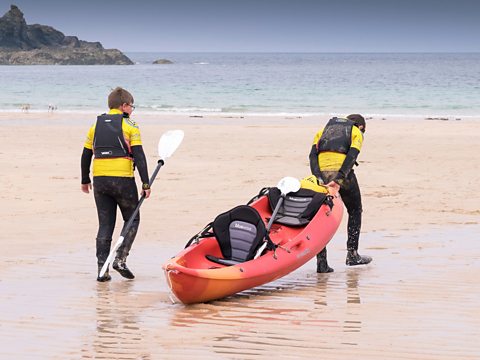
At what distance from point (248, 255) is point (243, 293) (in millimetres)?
358

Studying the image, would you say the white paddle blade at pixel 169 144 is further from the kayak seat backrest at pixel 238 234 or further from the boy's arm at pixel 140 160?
the kayak seat backrest at pixel 238 234

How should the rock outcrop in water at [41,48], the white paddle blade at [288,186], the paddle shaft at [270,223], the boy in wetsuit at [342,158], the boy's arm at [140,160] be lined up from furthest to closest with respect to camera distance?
the rock outcrop in water at [41,48] → the boy in wetsuit at [342,158] → the white paddle blade at [288,186] → the boy's arm at [140,160] → the paddle shaft at [270,223]

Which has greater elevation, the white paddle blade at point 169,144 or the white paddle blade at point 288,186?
the white paddle blade at point 169,144

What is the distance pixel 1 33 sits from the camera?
153000mm

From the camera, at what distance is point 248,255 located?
24.6 ft

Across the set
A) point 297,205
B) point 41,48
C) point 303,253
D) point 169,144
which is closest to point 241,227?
point 303,253

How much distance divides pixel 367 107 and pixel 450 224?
2942cm

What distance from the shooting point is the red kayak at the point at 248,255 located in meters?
6.75

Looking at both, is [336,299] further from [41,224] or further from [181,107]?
[181,107]

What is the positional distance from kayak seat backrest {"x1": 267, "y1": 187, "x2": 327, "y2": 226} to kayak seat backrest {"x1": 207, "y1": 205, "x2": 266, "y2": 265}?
2.74 ft

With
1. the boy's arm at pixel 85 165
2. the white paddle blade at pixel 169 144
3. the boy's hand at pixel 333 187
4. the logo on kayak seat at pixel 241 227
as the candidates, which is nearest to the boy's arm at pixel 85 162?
the boy's arm at pixel 85 165

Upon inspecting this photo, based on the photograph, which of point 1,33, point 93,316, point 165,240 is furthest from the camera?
point 1,33

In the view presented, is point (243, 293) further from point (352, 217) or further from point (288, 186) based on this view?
point (352, 217)

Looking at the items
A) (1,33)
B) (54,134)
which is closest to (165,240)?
(54,134)
